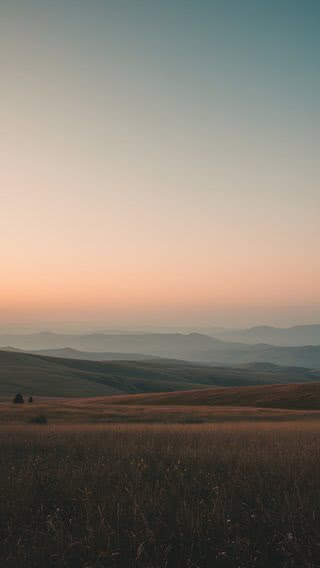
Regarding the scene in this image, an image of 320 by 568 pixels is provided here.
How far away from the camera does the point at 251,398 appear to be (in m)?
56.5

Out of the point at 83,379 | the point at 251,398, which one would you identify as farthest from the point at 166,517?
the point at 83,379

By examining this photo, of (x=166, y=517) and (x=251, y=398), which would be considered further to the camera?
(x=251, y=398)

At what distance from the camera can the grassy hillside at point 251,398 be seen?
50.2 m

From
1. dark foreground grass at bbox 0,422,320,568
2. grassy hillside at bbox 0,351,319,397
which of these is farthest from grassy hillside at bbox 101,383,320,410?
dark foreground grass at bbox 0,422,320,568

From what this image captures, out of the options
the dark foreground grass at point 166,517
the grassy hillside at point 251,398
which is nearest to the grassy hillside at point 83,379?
the grassy hillside at point 251,398

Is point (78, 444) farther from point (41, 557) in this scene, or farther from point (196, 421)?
point (196, 421)

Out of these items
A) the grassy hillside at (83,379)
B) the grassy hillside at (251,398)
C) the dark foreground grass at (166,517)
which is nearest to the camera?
the dark foreground grass at (166,517)

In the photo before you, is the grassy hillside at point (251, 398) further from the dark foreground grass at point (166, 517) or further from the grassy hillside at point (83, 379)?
the dark foreground grass at point (166, 517)

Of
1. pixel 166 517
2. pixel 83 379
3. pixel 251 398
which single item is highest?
pixel 166 517

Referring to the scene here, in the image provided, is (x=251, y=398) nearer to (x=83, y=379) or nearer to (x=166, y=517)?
(x=166, y=517)

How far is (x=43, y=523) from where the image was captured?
591 cm

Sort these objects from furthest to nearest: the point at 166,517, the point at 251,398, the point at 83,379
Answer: the point at 83,379 < the point at 251,398 < the point at 166,517

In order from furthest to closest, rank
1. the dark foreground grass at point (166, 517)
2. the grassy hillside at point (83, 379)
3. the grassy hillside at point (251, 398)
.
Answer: the grassy hillside at point (83, 379) < the grassy hillside at point (251, 398) < the dark foreground grass at point (166, 517)

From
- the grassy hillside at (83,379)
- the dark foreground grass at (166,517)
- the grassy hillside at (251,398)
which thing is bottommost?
the grassy hillside at (83,379)
